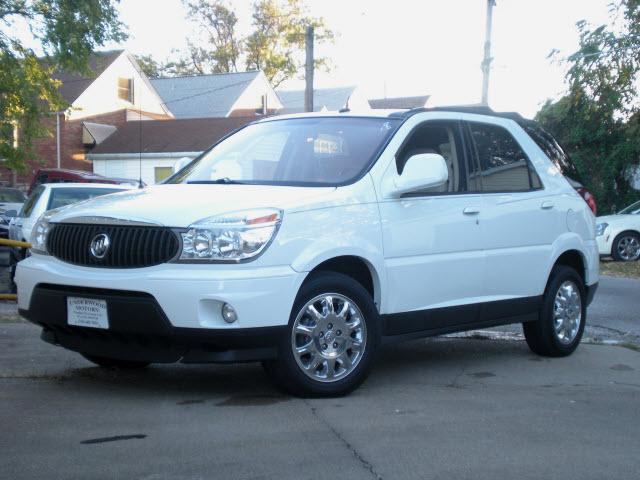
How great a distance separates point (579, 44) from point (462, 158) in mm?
14722

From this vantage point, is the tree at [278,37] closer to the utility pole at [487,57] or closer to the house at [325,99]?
the house at [325,99]

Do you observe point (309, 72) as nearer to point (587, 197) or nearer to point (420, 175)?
point (587, 197)

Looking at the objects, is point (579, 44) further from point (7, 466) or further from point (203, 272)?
point (7, 466)

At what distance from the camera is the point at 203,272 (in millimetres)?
5488

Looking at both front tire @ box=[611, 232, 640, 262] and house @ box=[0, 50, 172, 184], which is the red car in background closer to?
front tire @ box=[611, 232, 640, 262]

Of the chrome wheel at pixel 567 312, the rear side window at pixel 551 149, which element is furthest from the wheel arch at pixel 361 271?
the rear side window at pixel 551 149

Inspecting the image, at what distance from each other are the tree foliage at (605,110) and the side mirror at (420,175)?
1417cm

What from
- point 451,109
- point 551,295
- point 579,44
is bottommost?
point 551,295

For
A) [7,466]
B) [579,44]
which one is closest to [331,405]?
[7,466]

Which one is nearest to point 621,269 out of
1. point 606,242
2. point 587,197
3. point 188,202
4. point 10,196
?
point 606,242

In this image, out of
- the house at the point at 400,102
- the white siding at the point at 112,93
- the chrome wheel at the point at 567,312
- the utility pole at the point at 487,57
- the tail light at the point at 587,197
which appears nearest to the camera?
the chrome wheel at the point at 567,312

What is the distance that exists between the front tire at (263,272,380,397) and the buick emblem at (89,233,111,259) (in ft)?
3.82

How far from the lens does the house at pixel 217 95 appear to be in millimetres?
49375

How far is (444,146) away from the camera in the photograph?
718 cm
